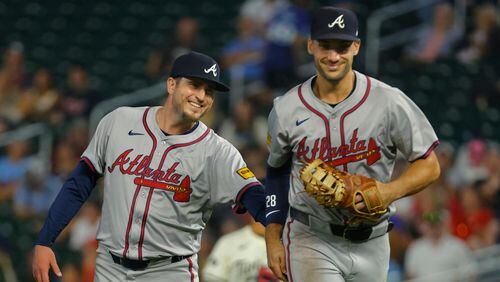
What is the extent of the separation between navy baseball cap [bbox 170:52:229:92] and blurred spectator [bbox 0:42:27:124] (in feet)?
22.0

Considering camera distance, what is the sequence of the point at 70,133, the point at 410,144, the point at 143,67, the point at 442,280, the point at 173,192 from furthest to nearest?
the point at 143,67, the point at 70,133, the point at 442,280, the point at 173,192, the point at 410,144

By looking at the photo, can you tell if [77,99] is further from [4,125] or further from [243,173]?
[243,173]

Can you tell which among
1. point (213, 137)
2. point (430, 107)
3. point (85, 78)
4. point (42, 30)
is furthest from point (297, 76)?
point (213, 137)

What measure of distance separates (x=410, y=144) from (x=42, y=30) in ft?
28.8

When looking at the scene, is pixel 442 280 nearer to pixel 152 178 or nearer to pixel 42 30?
pixel 152 178

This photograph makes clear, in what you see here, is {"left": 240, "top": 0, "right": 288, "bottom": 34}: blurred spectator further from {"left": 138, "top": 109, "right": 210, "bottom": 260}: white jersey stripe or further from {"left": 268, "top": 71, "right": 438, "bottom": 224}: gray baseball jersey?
{"left": 268, "top": 71, "right": 438, "bottom": 224}: gray baseball jersey

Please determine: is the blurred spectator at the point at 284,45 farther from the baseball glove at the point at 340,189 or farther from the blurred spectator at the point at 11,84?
the baseball glove at the point at 340,189

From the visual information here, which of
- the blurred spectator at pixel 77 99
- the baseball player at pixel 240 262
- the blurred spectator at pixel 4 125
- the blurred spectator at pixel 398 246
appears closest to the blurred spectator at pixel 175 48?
the blurred spectator at pixel 77 99

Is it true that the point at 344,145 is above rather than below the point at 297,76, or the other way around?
below

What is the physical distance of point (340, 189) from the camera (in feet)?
15.6

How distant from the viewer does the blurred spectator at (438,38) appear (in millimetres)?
11758

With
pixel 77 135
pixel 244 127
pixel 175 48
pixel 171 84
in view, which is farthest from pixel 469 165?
pixel 171 84

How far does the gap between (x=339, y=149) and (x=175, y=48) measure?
724 centimetres

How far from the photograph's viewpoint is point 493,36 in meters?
11.7
